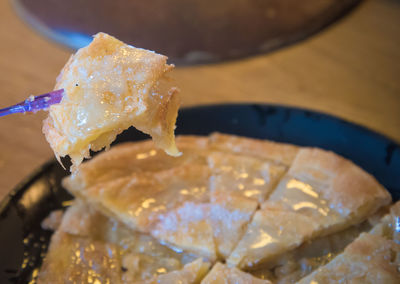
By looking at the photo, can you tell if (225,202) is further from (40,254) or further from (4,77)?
(4,77)

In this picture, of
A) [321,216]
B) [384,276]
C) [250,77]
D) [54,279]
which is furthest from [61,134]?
[250,77]

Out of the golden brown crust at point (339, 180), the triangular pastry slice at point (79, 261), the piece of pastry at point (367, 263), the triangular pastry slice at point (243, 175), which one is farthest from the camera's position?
the triangular pastry slice at point (243, 175)

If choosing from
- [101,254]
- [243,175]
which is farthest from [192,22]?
[101,254]

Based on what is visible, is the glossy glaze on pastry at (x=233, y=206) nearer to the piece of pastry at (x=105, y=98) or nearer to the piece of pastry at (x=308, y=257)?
the piece of pastry at (x=308, y=257)

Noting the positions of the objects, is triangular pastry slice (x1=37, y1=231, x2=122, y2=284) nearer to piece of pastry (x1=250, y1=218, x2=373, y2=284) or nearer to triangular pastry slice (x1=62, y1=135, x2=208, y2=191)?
triangular pastry slice (x1=62, y1=135, x2=208, y2=191)

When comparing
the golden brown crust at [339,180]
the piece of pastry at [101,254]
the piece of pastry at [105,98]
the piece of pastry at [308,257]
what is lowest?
the piece of pastry at [308,257]

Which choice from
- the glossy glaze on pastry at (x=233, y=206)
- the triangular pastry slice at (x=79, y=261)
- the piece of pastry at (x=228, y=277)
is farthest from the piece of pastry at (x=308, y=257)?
the triangular pastry slice at (x=79, y=261)

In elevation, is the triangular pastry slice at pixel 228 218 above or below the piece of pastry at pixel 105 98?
below
